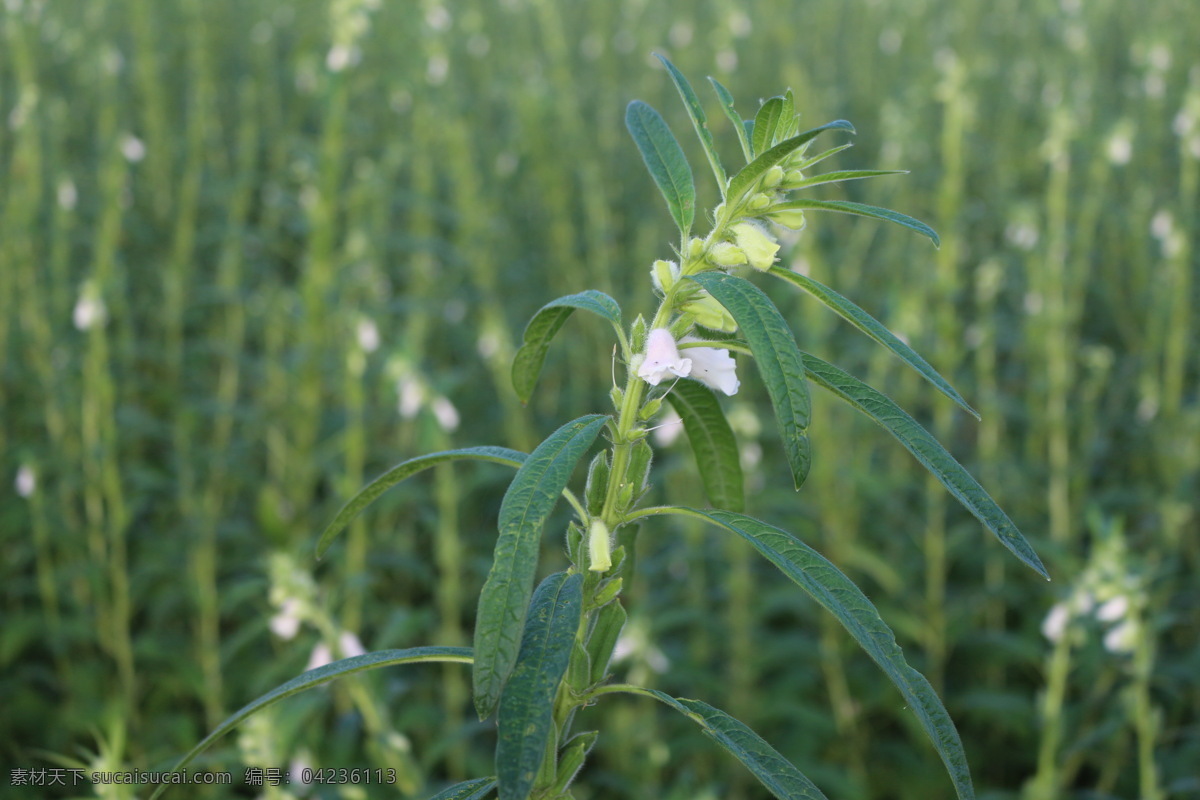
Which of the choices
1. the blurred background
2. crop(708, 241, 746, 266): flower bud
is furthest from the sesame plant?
the blurred background

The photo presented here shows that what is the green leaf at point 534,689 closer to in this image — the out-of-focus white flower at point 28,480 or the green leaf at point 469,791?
the green leaf at point 469,791

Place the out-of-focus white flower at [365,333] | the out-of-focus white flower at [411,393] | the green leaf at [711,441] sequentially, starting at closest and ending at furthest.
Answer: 1. the green leaf at [711,441]
2. the out-of-focus white flower at [411,393]
3. the out-of-focus white flower at [365,333]

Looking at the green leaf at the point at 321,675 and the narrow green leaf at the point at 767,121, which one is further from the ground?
the narrow green leaf at the point at 767,121

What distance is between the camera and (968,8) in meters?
9.07

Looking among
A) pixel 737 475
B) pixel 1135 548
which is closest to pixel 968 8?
pixel 1135 548

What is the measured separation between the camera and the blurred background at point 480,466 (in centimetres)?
290

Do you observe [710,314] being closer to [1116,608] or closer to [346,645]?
[346,645]

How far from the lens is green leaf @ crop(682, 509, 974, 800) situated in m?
0.79

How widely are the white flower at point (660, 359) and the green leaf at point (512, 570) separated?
0.10m

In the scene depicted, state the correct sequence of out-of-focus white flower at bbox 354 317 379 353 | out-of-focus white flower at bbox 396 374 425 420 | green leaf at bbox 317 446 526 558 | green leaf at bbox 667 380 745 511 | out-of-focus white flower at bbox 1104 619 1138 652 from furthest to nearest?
out-of-focus white flower at bbox 354 317 379 353, out-of-focus white flower at bbox 396 374 425 420, out-of-focus white flower at bbox 1104 619 1138 652, green leaf at bbox 667 380 745 511, green leaf at bbox 317 446 526 558

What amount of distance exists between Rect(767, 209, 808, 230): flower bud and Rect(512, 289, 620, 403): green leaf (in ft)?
0.62

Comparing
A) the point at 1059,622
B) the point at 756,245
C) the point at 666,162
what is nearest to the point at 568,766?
the point at 756,245

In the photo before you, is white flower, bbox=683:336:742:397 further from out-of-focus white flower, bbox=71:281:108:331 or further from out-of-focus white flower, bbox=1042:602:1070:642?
out-of-focus white flower, bbox=71:281:108:331

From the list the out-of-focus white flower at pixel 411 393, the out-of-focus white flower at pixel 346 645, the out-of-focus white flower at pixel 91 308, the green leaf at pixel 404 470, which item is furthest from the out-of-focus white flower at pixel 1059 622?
the out-of-focus white flower at pixel 91 308
